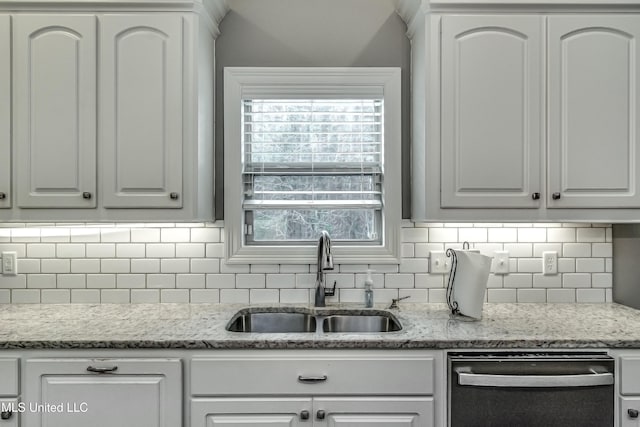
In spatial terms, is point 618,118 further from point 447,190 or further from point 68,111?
point 68,111

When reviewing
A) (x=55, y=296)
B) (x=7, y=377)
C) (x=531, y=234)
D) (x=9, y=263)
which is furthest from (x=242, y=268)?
(x=531, y=234)

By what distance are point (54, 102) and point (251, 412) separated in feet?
5.02

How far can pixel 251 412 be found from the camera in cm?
172

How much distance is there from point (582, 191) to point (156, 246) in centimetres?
203

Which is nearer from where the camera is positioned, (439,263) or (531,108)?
(531,108)

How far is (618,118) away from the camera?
2.00m

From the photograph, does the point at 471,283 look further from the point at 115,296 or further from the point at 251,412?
the point at 115,296

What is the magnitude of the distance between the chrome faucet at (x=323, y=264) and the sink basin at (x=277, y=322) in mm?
102

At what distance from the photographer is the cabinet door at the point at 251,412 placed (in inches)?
67.4

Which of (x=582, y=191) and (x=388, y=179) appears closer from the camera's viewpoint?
(x=582, y=191)

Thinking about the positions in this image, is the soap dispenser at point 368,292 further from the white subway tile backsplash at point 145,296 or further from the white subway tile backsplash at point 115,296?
the white subway tile backsplash at point 115,296

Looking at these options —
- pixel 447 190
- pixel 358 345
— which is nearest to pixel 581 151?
pixel 447 190

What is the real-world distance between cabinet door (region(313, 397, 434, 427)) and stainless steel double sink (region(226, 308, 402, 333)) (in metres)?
0.47

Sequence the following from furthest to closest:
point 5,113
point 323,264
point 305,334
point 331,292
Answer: point 331,292 → point 323,264 → point 5,113 → point 305,334
